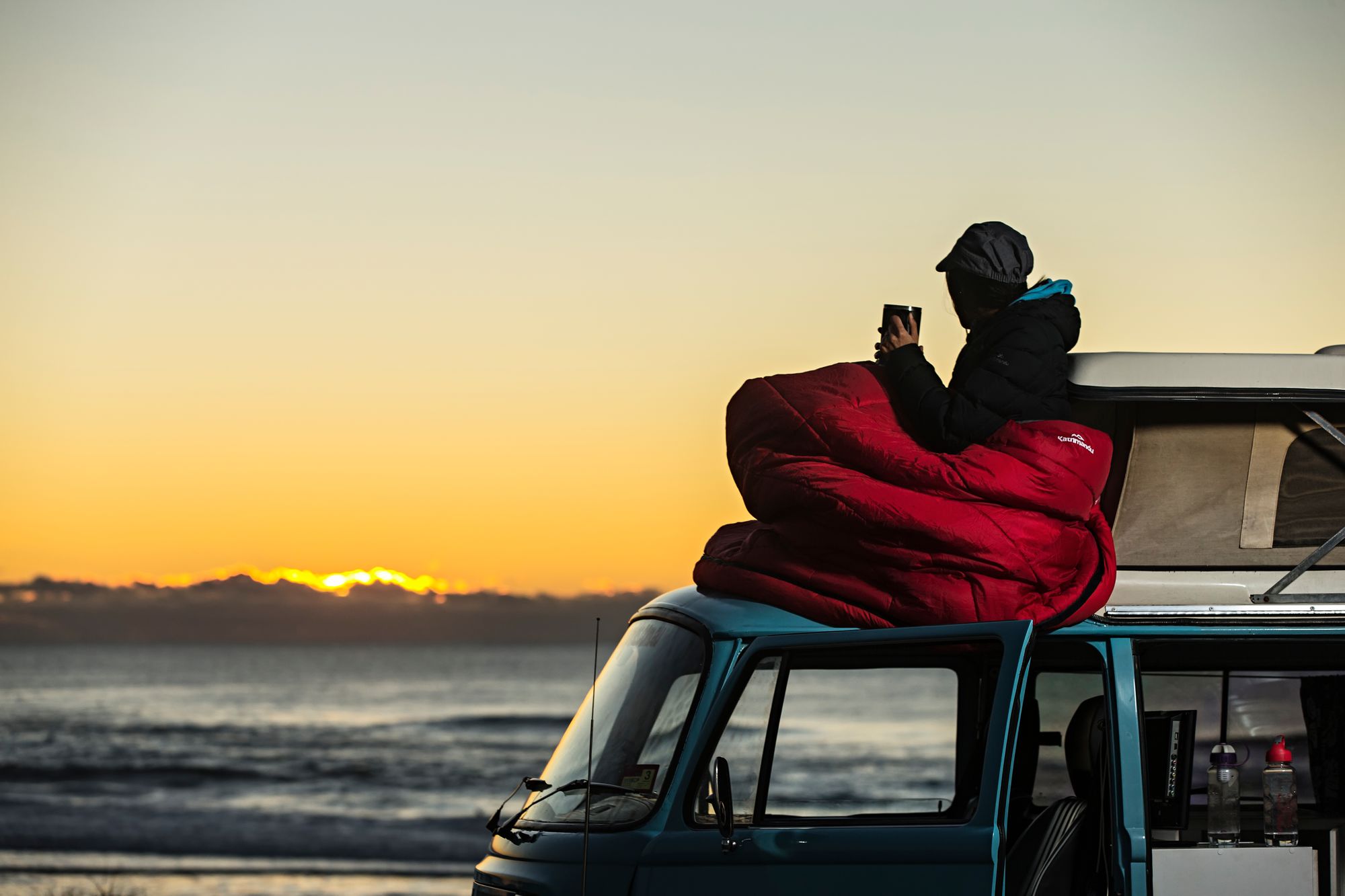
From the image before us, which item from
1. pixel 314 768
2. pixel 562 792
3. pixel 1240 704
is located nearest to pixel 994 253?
pixel 562 792

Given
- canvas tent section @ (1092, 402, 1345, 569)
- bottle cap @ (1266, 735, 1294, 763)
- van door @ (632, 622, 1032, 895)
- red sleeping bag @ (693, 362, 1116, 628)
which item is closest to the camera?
van door @ (632, 622, 1032, 895)

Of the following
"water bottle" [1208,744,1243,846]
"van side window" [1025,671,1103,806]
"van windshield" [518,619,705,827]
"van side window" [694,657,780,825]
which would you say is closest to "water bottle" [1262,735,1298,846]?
"water bottle" [1208,744,1243,846]

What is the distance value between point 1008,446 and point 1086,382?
0.50m

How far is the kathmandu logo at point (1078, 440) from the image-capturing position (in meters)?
4.86

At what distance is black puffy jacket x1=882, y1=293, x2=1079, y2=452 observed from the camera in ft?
16.3

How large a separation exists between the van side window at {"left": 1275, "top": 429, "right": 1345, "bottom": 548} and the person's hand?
1.49 metres

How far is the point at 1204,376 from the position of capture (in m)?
5.20

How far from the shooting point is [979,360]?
5156mm

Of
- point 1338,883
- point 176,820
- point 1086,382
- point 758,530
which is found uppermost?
point 1086,382

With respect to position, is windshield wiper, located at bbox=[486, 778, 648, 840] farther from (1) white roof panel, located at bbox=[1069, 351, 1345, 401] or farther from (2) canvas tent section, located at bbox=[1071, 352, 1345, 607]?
(1) white roof panel, located at bbox=[1069, 351, 1345, 401]

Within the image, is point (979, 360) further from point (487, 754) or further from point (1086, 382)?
point (487, 754)

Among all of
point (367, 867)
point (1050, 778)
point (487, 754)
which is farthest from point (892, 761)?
point (1050, 778)

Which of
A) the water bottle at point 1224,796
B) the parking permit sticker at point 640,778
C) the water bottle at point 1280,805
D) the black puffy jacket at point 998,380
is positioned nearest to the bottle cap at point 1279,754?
the water bottle at point 1280,805

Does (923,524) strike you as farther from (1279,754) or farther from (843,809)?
(1279,754)
